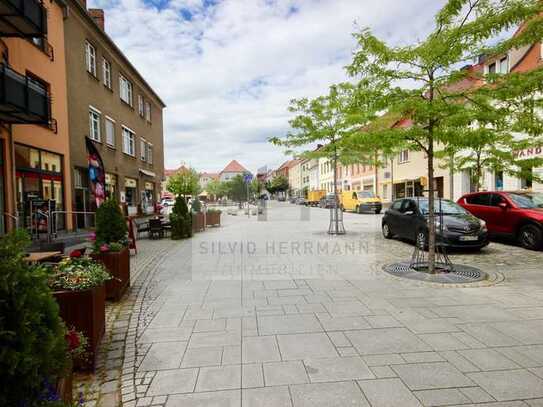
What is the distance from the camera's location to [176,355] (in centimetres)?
367

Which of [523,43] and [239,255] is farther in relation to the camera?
[239,255]

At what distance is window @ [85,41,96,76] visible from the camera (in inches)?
674

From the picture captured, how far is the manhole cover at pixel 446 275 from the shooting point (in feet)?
21.1

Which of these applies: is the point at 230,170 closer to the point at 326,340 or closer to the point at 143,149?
the point at 143,149

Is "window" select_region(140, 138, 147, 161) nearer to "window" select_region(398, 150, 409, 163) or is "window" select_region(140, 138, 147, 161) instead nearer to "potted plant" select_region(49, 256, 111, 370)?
"window" select_region(398, 150, 409, 163)

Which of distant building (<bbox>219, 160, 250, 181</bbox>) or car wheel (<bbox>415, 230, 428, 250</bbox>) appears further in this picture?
distant building (<bbox>219, 160, 250, 181</bbox>)

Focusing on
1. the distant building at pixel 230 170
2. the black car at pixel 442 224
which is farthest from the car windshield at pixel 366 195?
the distant building at pixel 230 170

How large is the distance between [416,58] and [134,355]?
20.6 feet

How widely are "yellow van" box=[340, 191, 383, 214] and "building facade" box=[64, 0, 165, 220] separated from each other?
1547 cm

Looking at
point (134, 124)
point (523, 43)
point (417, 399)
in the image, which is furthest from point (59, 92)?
point (417, 399)

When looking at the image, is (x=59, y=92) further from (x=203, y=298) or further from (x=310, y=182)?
(x=310, y=182)

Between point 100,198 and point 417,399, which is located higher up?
point 100,198

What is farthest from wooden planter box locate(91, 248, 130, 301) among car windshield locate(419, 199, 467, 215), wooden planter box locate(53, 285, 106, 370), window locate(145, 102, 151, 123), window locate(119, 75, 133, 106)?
window locate(145, 102, 151, 123)

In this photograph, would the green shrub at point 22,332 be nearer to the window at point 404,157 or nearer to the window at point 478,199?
the window at point 478,199
